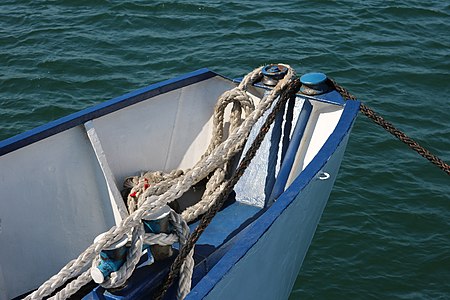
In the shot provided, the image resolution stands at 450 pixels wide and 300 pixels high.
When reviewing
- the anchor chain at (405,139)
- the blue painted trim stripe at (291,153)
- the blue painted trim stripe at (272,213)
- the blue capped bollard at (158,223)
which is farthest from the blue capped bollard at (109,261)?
the anchor chain at (405,139)

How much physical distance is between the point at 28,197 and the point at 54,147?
0.33m

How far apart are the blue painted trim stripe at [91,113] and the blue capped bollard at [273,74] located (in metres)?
0.37

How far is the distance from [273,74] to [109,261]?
2227mm

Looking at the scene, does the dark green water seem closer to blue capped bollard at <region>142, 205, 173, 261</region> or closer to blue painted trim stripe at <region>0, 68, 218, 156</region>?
blue painted trim stripe at <region>0, 68, 218, 156</region>

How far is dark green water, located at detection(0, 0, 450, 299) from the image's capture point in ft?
19.7

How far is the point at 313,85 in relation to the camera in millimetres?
4895

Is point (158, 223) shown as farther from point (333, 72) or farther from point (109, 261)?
point (333, 72)

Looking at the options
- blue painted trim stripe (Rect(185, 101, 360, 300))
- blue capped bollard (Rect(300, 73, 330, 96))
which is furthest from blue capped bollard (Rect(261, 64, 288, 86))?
blue painted trim stripe (Rect(185, 101, 360, 300))

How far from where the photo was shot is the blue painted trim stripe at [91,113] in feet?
13.9

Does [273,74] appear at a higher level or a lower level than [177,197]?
higher

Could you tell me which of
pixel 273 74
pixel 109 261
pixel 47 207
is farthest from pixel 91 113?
pixel 109 261

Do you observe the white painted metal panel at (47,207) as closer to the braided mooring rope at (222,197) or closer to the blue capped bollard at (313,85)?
the braided mooring rope at (222,197)

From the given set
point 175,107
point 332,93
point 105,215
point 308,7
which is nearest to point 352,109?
point 332,93

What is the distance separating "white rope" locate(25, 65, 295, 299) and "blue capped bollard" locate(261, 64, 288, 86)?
55mm
